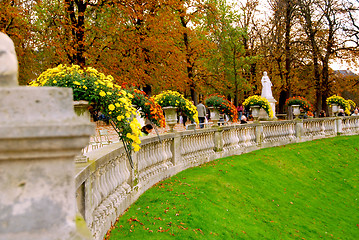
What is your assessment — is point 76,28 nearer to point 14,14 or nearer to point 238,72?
point 14,14

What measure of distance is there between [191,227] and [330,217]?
21.2 ft

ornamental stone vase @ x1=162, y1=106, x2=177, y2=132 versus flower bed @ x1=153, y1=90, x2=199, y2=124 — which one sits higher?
flower bed @ x1=153, y1=90, x2=199, y2=124

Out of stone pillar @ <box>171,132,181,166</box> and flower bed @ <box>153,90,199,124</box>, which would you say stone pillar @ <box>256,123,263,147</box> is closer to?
flower bed @ <box>153,90,199,124</box>

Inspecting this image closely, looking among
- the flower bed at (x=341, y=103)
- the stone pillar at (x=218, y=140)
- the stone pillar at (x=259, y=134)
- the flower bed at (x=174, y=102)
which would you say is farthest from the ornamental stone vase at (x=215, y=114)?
the flower bed at (x=341, y=103)

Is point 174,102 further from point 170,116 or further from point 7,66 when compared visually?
point 7,66

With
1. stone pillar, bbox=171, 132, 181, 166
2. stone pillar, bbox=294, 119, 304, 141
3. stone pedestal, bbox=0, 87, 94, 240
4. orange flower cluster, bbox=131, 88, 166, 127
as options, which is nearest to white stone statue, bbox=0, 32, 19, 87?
stone pedestal, bbox=0, 87, 94, 240

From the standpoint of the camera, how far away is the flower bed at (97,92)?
514cm

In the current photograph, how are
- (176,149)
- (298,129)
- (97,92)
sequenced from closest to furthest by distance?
(97,92), (176,149), (298,129)

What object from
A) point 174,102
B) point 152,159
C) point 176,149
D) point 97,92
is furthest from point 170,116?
point 97,92

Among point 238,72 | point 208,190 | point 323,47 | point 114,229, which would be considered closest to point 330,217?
point 208,190

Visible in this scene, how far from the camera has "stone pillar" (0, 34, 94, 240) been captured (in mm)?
1533

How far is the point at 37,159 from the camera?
1.60 m

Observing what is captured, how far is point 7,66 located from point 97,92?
3659 mm

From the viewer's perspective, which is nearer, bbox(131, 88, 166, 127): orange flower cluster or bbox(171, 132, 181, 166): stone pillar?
bbox(131, 88, 166, 127): orange flower cluster
